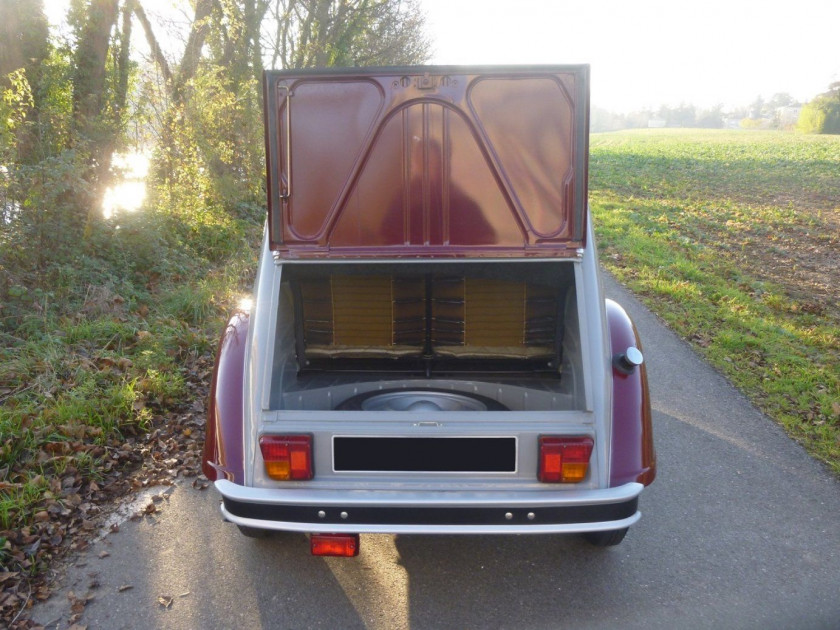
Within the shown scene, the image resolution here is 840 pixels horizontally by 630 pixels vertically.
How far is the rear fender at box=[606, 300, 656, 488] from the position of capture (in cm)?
283

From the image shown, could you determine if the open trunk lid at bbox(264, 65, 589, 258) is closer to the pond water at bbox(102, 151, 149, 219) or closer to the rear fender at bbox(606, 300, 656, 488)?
the rear fender at bbox(606, 300, 656, 488)

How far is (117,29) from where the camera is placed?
10062 mm

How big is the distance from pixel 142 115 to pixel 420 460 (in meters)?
8.62

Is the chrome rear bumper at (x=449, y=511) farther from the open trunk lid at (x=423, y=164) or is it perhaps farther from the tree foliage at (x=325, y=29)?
the tree foliage at (x=325, y=29)

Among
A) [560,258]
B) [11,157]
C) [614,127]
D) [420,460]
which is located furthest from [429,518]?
[614,127]

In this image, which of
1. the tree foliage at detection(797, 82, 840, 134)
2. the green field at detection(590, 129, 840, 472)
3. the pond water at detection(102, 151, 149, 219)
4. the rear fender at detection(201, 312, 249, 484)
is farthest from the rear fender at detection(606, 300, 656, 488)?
the tree foliage at detection(797, 82, 840, 134)

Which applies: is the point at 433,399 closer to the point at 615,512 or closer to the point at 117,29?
the point at 615,512

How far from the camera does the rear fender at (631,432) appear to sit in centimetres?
283

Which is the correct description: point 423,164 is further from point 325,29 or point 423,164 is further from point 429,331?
point 325,29

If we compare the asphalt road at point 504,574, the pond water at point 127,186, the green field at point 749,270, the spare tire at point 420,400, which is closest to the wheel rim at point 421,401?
the spare tire at point 420,400

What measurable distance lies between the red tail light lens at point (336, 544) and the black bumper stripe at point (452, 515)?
0.21 feet

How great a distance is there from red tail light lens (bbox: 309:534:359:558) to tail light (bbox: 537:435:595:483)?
32.7 inches

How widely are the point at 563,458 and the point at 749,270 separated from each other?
9007mm

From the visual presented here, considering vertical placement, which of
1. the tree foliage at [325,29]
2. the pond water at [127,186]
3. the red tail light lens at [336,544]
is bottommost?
the red tail light lens at [336,544]
